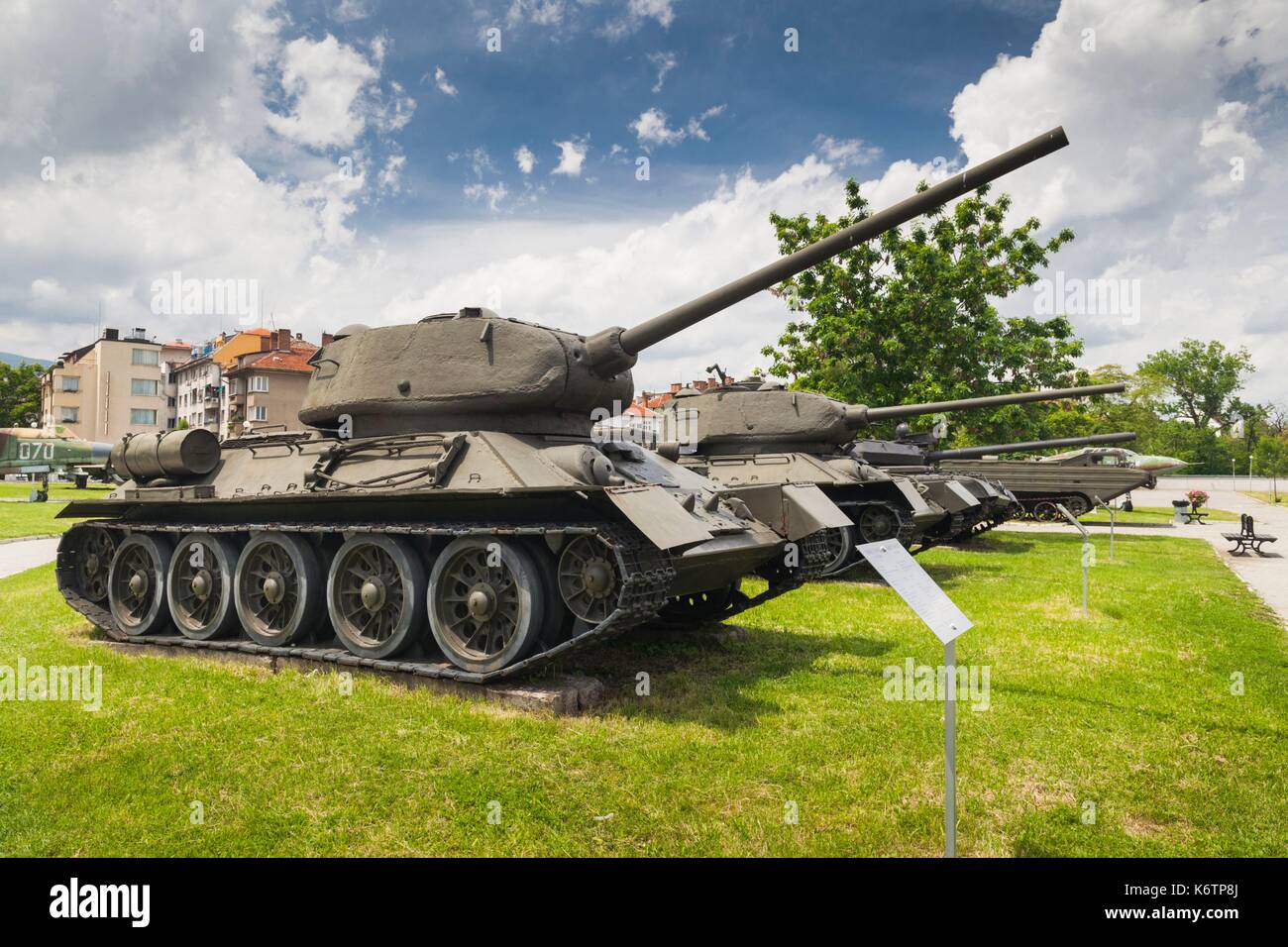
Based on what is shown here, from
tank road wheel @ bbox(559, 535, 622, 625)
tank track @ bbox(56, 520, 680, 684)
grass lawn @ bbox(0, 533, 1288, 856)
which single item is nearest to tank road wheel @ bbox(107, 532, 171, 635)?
tank track @ bbox(56, 520, 680, 684)

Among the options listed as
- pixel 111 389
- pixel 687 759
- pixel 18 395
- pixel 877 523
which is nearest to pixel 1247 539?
pixel 877 523

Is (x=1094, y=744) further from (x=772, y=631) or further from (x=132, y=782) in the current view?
(x=132, y=782)

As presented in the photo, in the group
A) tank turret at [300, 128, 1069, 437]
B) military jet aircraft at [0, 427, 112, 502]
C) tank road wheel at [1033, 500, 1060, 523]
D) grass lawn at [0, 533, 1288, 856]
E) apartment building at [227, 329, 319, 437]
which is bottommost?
grass lawn at [0, 533, 1288, 856]

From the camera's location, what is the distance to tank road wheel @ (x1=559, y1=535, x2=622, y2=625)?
23.1 ft

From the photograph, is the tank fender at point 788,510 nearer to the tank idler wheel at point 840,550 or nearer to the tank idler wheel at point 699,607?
the tank idler wheel at point 699,607

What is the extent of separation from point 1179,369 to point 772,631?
76.8 metres

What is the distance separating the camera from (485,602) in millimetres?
7410

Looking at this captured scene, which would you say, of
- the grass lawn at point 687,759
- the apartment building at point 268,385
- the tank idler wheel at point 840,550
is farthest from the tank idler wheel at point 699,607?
the apartment building at point 268,385

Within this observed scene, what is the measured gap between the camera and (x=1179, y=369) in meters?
73.2

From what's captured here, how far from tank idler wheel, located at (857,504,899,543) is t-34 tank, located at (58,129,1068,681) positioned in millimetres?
4783

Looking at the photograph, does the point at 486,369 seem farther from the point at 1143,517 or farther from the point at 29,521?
the point at 1143,517

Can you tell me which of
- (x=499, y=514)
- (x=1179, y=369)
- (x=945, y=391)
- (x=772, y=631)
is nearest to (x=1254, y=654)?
(x=772, y=631)

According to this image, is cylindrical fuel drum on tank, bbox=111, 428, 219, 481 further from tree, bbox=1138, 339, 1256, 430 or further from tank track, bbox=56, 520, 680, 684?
tree, bbox=1138, 339, 1256, 430

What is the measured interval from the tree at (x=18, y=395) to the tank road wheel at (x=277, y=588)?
74.4m
